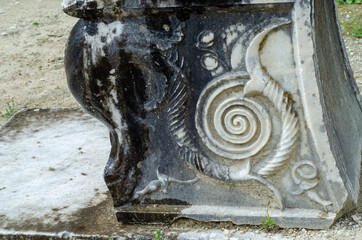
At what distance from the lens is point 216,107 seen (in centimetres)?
222

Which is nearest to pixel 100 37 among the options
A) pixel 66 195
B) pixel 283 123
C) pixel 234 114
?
pixel 234 114

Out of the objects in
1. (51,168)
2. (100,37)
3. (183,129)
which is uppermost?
(100,37)

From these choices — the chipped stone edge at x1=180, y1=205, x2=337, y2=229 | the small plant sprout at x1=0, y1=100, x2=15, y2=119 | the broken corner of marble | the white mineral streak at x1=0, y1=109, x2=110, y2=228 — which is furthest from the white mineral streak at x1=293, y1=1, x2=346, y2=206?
the small plant sprout at x1=0, y1=100, x2=15, y2=119

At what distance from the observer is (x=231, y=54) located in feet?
6.99

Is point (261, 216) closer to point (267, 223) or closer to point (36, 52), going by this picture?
point (267, 223)

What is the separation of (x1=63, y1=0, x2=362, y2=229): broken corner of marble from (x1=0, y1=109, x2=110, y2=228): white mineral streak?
1.25 ft

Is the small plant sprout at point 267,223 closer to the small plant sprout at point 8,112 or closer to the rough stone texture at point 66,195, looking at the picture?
the rough stone texture at point 66,195

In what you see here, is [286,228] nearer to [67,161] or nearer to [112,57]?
[112,57]

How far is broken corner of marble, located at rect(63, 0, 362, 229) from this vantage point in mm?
2092

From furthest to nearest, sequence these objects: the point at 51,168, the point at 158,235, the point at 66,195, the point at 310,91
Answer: the point at 51,168 < the point at 66,195 < the point at 158,235 < the point at 310,91

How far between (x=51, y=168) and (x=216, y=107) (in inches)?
49.6

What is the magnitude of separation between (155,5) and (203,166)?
679mm

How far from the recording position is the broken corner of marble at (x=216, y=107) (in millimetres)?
2092

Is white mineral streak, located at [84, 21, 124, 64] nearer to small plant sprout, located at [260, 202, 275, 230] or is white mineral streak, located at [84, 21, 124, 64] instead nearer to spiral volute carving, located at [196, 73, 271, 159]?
spiral volute carving, located at [196, 73, 271, 159]
